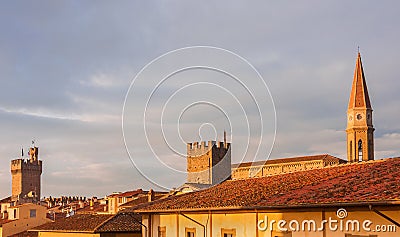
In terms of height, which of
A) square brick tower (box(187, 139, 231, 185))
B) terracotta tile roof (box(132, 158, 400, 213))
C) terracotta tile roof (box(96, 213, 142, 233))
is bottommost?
terracotta tile roof (box(96, 213, 142, 233))

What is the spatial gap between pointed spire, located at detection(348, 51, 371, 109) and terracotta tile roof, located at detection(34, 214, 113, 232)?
2312 inches

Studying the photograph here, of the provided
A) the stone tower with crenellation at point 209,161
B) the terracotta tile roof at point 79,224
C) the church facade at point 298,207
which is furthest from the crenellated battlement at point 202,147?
the church facade at point 298,207

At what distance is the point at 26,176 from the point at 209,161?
54.4 m

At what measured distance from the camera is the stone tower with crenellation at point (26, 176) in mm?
116750

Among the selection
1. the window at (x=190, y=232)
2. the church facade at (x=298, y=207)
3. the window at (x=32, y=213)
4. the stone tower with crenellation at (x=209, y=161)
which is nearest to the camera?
the church facade at (x=298, y=207)

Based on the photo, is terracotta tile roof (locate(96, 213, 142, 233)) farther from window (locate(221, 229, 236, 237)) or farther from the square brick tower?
the square brick tower

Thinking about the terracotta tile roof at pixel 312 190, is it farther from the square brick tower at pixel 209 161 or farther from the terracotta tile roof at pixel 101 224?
the square brick tower at pixel 209 161

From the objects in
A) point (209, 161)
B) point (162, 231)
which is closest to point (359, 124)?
point (209, 161)

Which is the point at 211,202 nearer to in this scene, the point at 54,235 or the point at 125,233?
the point at 125,233

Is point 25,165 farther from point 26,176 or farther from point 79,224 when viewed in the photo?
point 79,224

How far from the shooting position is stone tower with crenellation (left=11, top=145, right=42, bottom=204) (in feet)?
383

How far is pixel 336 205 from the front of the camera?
1447 cm

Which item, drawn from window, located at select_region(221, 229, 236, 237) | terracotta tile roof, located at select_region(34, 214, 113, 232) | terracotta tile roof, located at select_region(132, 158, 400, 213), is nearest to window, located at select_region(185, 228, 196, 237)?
terracotta tile roof, located at select_region(132, 158, 400, 213)

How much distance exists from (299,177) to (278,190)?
2507 millimetres
